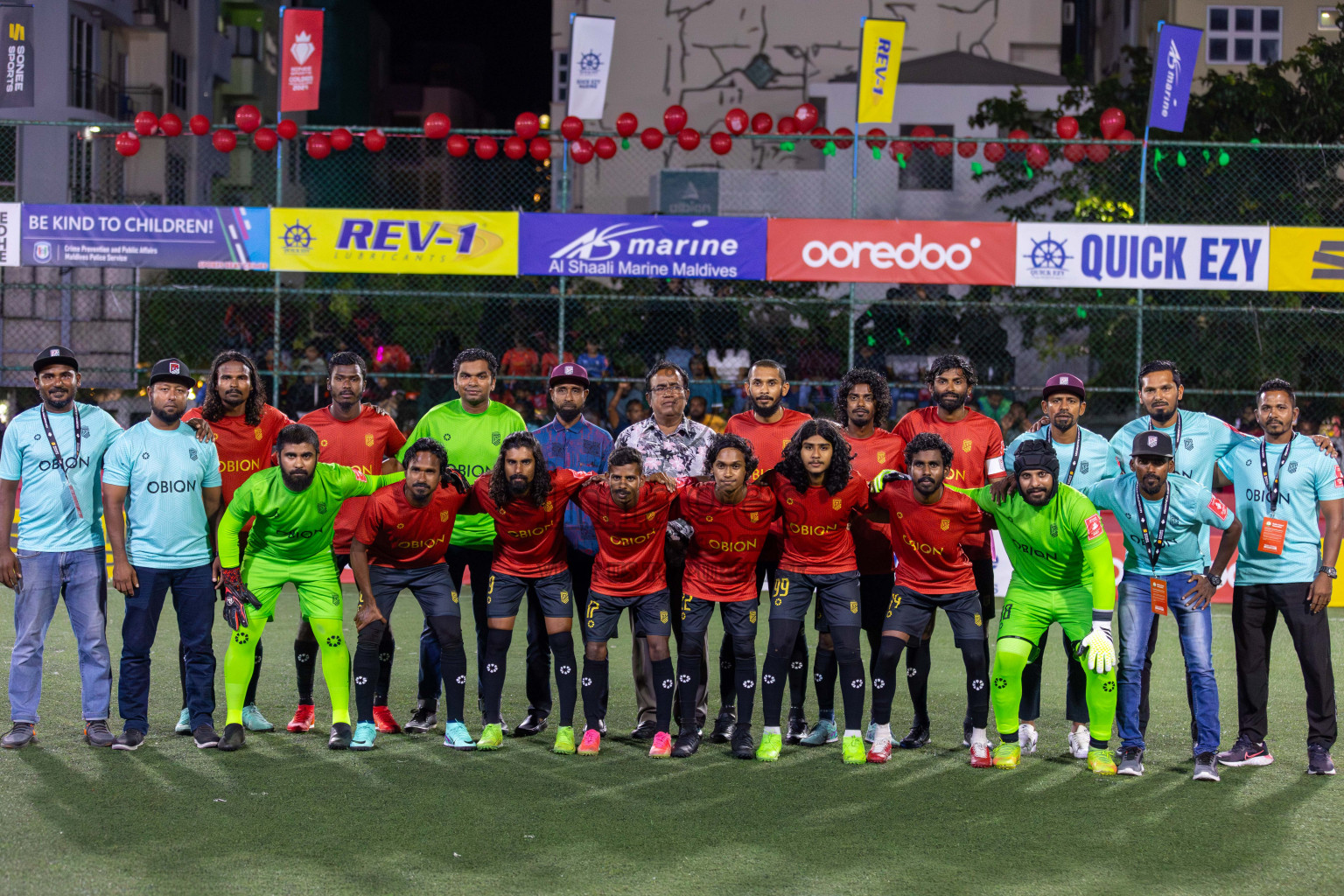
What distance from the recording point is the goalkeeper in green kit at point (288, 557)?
7031 millimetres

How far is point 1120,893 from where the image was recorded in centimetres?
509

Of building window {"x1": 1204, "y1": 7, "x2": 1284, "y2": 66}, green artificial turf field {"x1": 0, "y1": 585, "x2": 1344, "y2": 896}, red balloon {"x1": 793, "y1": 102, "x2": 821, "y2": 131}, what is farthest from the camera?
A: building window {"x1": 1204, "y1": 7, "x2": 1284, "y2": 66}

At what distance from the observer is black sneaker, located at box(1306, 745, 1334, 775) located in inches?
271

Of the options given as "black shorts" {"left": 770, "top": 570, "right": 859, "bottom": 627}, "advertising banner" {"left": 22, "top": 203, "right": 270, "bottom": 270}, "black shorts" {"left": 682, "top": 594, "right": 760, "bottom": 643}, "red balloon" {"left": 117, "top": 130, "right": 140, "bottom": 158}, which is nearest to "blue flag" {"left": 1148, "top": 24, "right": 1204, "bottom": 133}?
"advertising banner" {"left": 22, "top": 203, "right": 270, "bottom": 270}

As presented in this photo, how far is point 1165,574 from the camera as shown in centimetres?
695

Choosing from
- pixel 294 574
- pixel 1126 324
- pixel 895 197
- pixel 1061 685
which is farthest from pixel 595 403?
pixel 895 197

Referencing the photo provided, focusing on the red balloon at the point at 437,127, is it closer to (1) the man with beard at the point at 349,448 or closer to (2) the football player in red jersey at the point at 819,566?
(1) the man with beard at the point at 349,448

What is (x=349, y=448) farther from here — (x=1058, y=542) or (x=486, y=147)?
(x=486, y=147)

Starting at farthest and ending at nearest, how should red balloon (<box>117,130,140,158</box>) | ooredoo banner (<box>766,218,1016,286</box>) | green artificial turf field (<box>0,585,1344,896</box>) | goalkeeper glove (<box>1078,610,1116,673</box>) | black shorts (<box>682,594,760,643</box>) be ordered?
red balloon (<box>117,130,140,158</box>), ooredoo banner (<box>766,218,1016,286</box>), black shorts (<box>682,594,760,643</box>), goalkeeper glove (<box>1078,610,1116,673</box>), green artificial turf field (<box>0,585,1344,896</box>)

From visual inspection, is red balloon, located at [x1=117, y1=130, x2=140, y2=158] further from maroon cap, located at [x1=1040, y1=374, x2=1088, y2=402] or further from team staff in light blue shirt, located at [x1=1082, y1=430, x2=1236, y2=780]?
team staff in light blue shirt, located at [x1=1082, y1=430, x2=1236, y2=780]

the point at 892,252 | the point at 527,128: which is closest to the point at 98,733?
the point at 527,128

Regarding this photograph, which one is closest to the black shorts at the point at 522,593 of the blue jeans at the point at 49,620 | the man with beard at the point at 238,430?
the man with beard at the point at 238,430

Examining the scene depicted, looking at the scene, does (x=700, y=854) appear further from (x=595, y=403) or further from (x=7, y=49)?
(x=7, y=49)

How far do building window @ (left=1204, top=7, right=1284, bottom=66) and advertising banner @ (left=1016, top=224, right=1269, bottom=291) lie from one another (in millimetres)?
16362
